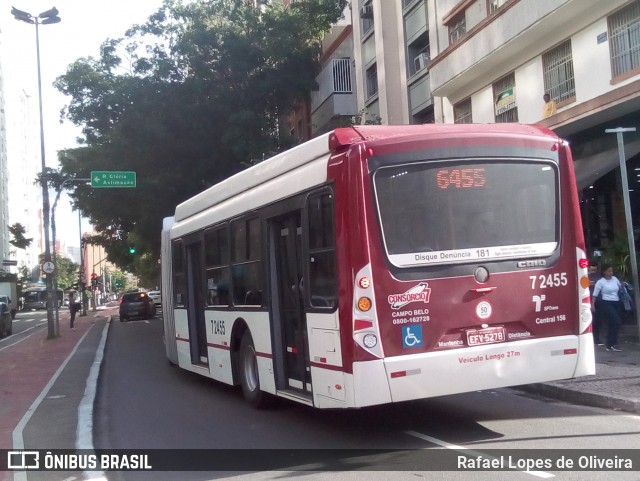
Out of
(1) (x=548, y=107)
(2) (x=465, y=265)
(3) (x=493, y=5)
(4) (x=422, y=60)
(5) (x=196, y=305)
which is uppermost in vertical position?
(4) (x=422, y=60)

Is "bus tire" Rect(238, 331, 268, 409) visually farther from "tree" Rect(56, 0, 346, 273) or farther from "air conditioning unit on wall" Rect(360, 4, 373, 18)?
"air conditioning unit on wall" Rect(360, 4, 373, 18)

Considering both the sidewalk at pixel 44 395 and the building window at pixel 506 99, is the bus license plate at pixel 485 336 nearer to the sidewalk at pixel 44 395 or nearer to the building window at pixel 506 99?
the sidewalk at pixel 44 395

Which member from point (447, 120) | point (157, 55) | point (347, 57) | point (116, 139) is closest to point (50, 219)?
point (116, 139)

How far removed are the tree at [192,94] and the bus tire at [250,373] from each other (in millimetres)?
17514

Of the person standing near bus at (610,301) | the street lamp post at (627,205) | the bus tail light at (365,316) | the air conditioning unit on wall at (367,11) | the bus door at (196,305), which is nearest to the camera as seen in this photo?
the bus tail light at (365,316)

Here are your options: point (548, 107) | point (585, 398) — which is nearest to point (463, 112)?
point (548, 107)

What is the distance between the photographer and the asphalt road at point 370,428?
7328mm

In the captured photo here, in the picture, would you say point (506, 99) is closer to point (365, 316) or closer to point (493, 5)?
point (493, 5)

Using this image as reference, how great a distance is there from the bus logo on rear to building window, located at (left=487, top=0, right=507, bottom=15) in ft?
45.4

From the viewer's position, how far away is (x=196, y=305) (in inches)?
516

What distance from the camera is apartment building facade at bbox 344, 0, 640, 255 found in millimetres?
15445

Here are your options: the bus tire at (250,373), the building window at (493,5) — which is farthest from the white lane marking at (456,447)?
the building window at (493,5)

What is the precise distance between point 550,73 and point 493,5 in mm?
3241

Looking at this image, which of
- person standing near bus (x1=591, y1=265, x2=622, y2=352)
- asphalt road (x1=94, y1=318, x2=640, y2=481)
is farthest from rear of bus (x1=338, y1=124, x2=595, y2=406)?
person standing near bus (x1=591, y1=265, x2=622, y2=352)
